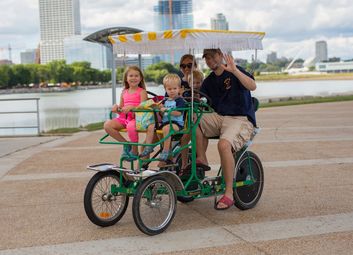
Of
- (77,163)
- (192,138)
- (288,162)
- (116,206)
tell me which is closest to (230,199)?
(192,138)

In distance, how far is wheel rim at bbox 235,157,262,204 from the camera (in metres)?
6.41

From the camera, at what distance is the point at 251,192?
6.51 metres

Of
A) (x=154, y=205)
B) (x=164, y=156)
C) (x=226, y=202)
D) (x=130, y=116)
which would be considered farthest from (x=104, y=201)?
(x=226, y=202)

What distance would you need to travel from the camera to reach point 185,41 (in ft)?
18.8

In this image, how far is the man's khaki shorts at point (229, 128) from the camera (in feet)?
20.1

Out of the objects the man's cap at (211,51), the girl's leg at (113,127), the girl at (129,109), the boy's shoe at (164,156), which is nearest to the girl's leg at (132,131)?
the girl at (129,109)

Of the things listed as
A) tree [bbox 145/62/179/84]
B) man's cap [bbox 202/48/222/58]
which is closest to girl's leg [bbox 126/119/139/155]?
man's cap [bbox 202/48/222/58]

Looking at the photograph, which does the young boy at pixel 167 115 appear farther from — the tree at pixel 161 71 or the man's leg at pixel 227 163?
the tree at pixel 161 71

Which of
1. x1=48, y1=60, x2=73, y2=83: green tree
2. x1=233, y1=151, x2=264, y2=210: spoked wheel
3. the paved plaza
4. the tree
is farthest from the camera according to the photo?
x1=48, y1=60, x2=73, y2=83: green tree

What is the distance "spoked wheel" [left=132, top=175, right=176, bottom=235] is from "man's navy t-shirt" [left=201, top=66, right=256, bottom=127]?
1195mm

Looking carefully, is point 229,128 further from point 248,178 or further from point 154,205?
point 154,205

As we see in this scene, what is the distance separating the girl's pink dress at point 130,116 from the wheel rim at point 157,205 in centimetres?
61

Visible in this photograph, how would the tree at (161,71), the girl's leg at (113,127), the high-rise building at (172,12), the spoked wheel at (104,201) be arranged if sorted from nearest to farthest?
the spoked wheel at (104,201) → the girl's leg at (113,127) → the tree at (161,71) → the high-rise building at (172,12)

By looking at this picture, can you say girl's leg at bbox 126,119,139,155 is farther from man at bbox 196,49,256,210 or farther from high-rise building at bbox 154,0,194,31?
high-rise building at bbox 154,0,194,31
